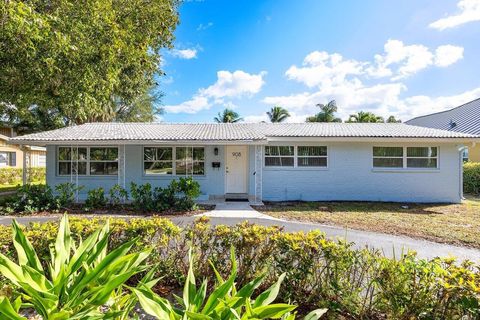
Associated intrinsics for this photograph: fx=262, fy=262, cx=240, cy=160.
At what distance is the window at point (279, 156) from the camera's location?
1348 cm

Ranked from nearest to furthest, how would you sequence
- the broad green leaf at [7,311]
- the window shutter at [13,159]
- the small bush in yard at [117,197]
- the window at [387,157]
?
the broad green leaf at [7,311] → the small bush in yard at [117,197] → the window at [387,157] → the window shutter at [13,159]

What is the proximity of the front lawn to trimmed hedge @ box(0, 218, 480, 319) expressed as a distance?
483cm

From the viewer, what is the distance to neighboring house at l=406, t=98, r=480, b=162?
67.1 feet

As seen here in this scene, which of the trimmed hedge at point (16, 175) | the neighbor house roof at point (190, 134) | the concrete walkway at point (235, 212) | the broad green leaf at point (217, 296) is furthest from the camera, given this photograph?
the trimmed hedge at point (16, 175)

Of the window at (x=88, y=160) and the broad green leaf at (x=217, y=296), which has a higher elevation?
the window at (x=88, y=160)

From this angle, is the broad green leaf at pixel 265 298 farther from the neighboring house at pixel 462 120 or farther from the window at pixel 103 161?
the neighboring house at pixel 462 120

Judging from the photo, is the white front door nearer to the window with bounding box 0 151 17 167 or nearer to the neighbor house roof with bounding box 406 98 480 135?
the neighbor house roof with bounding box 406 98 480 135

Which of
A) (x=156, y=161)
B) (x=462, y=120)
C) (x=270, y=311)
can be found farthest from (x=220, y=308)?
(x=462, y=120)

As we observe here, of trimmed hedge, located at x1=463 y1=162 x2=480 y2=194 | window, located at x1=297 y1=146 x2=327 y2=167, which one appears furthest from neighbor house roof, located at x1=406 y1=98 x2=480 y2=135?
window, located at x1=297 y1=146 x2=327 y2=167

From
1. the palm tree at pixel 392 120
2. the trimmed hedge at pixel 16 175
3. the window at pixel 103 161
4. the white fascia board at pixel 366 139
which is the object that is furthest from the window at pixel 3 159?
the palm tree at pixel 392 120

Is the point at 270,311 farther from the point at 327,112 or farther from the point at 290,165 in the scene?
the point at 327,112

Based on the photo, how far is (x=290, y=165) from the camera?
44.1 feet

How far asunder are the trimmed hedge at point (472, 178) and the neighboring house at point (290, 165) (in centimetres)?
527

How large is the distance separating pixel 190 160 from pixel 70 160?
6160mm
